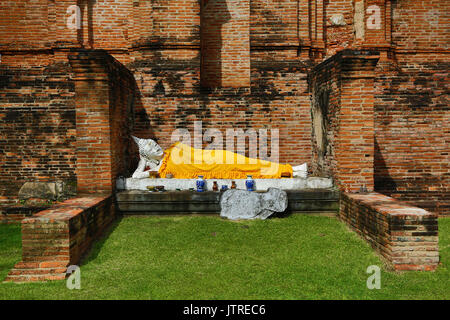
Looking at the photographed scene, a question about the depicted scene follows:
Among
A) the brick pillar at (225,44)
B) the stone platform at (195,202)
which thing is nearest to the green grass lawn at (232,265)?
the stone platform at (195,202)

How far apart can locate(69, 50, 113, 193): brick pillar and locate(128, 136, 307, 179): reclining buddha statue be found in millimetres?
728

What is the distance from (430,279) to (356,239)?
1.10m

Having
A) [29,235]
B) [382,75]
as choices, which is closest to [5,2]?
[29,235]

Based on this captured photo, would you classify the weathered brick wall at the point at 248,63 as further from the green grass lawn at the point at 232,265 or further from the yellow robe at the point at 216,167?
the green grass lawn at the point at 232,265

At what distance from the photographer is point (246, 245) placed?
14.4 feet

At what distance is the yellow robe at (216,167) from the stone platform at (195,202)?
1.93 ft

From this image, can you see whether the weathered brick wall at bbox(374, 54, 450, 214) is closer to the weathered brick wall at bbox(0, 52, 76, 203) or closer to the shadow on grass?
the shadow on grass

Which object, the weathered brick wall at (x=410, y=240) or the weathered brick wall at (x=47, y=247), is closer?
the weathered brick wall at (x=47, y=247)

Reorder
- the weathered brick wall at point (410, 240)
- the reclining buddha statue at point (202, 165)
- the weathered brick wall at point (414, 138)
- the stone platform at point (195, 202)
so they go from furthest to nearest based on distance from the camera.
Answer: the weathered brick wall at point (414, 138)
the reclining buddha statue at point (202, 165)
the stone platform at point (195, 202)
the weathered brick wall at point (410, 240)

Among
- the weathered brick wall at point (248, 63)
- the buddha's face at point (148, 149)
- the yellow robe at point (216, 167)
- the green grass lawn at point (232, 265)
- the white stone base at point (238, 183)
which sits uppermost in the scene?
the weathered brick wall at point (248, 63)

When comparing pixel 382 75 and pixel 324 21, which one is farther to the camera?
pixel 324 21

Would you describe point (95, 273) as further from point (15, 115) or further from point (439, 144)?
point (439, 144)

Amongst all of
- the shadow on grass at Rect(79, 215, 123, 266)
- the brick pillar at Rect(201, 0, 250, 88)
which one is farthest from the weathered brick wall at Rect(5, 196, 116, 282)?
the brick pillar at Rect(201, 0, 250, 88)

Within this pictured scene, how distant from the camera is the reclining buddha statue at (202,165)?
19.8 ft
